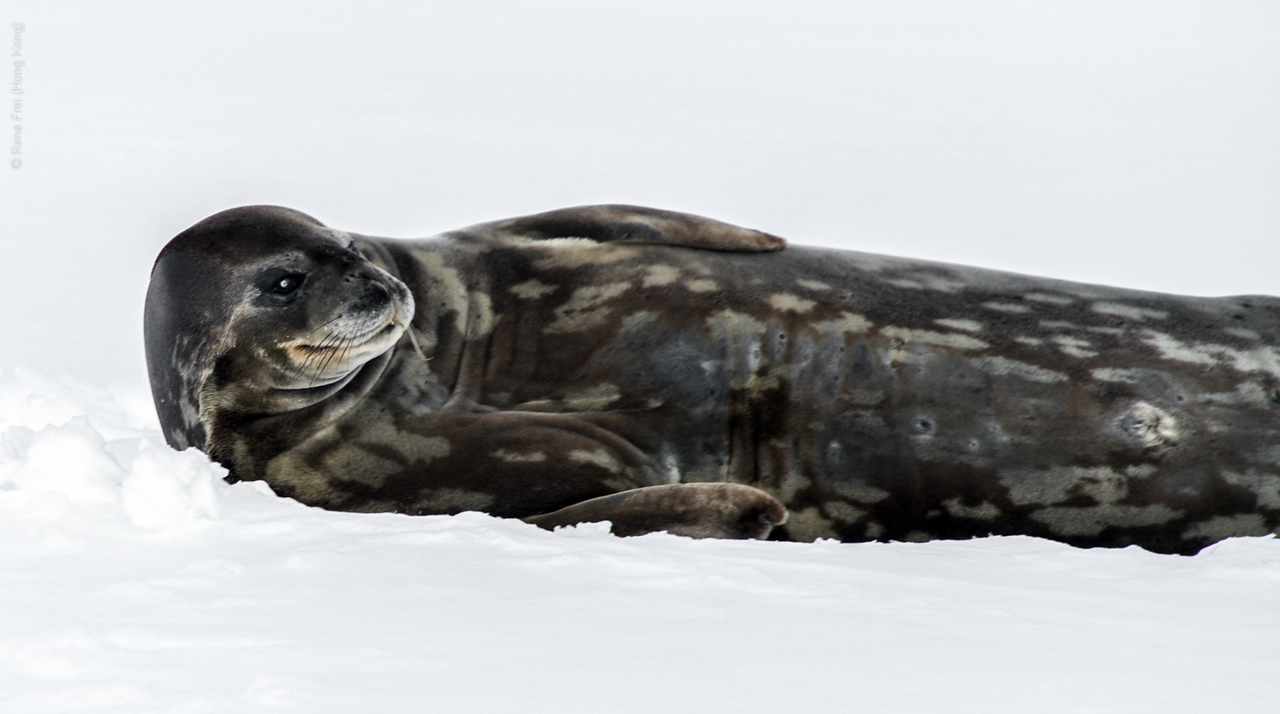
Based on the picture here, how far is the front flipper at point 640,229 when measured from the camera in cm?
407

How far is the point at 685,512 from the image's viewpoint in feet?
11.2

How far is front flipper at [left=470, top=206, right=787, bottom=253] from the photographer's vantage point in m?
4.07

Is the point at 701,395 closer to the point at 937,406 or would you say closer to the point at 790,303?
the point at 790,303

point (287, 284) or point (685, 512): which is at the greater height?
point (287, 284)

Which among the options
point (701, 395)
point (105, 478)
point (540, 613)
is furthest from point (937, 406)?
point (105, 478)

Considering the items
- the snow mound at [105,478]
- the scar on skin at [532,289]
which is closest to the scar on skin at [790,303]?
the scar on skin at [532,289]

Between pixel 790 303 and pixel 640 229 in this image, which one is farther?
pixel 640 229

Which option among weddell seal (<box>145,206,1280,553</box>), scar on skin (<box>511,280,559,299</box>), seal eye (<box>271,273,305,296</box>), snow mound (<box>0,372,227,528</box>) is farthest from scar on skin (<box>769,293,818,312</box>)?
snow mound (<box>0,372,227,528</box>)

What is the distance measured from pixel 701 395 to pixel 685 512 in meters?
0.45

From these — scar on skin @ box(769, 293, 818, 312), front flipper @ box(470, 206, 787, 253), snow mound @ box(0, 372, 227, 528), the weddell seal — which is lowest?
snow mound @ box(0, 372, 227, 528)

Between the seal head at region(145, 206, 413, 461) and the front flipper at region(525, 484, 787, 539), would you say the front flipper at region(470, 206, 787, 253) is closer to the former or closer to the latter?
the seal head at region(145, 206, 413, 461)

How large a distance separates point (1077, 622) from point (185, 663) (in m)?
1.52

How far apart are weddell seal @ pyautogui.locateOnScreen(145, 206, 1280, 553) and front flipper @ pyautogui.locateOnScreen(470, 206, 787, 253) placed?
0.08 meters

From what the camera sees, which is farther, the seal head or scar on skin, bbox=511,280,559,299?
scar on skin, bbox=511,280,559,299
